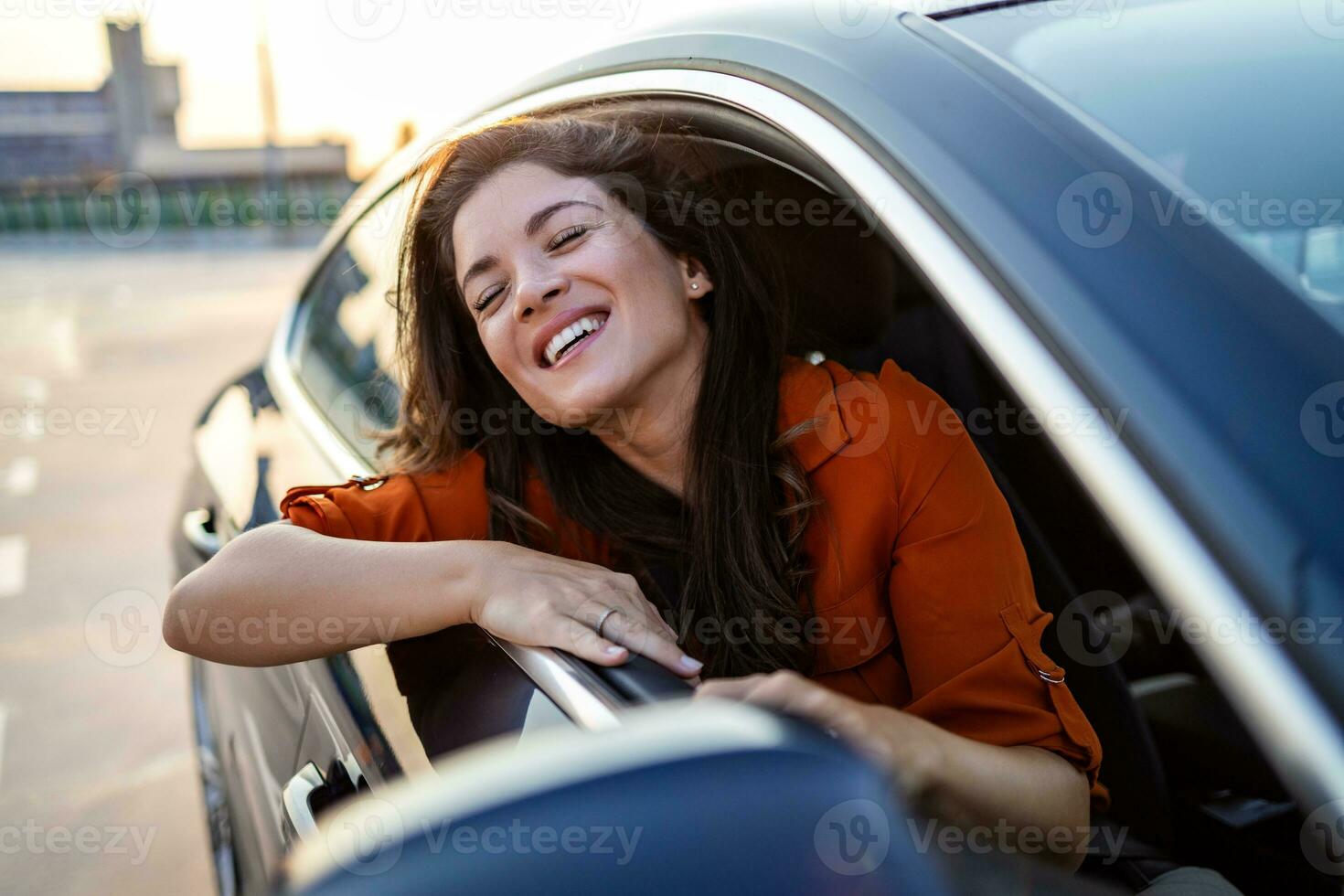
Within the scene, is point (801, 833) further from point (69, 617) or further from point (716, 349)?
point (69, 617)

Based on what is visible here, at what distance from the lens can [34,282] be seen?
1611 cm

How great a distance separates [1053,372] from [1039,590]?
0.93 m

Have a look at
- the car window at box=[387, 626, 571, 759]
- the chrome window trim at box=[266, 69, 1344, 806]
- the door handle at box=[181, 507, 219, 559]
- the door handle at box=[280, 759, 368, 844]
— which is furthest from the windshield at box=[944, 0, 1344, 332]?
the door handle at box=[181, 507, 219, 559]

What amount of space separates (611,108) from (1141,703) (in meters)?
1.56

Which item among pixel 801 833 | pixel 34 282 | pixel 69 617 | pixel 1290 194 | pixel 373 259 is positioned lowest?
pixel 69 617

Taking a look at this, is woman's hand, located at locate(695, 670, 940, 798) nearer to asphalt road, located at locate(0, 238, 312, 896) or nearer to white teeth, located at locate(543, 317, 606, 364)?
white teeth, located at locate(543, 317, 606, 364)

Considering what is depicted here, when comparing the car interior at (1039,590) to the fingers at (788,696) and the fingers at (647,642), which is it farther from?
the fingers at (788,696)

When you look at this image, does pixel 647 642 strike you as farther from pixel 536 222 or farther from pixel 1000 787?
pixel 536 222

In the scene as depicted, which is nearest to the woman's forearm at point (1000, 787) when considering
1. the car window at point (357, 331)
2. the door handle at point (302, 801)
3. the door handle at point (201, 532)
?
the door handle at point (302, 801)

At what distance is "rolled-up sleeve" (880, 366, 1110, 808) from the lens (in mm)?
1257

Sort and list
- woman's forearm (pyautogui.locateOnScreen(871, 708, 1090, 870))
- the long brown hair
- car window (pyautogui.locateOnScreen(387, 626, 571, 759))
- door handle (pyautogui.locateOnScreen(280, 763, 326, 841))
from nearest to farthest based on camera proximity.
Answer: woman's forearm (pyautogui.locateOnScreen(871, 708, 1090, 870))
car window (pyautogui.locateOnScreen(387, 626, 571, 759))
door handle (pyautogui.locateOnScreen(280, 763, 326, 841))
the long brown hair

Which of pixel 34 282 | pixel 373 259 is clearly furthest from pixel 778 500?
pixel 34 282

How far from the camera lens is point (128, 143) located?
39.0 metres

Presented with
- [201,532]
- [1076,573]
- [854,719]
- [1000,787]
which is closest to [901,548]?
[1000,787]
